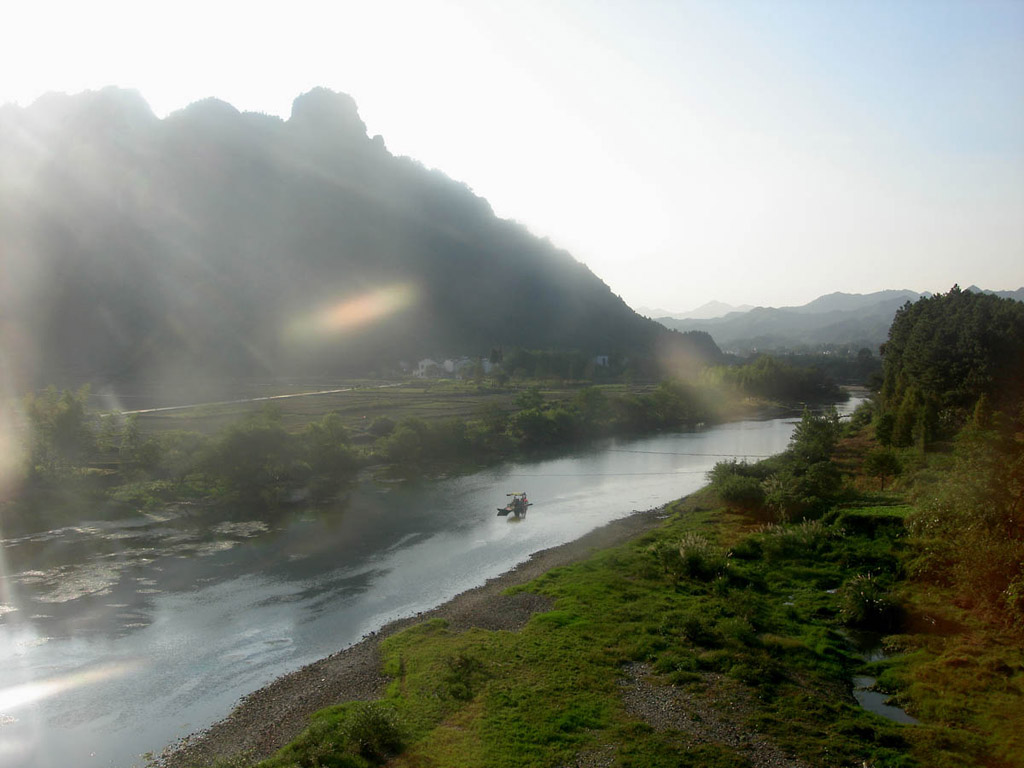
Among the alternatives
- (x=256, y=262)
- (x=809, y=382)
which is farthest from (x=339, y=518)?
(x=256, y=262)

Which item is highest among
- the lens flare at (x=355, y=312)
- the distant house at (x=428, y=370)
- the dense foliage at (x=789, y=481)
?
the lens flare at (x=355, y=312)

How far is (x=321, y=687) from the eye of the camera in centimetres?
1447

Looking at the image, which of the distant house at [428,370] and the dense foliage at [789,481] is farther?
the distant house at [428,370]

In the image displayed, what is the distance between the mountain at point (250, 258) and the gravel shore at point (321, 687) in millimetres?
63276

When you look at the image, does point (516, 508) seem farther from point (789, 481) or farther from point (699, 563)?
point (699, 563)

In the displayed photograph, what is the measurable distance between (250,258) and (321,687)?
108284 millimetres

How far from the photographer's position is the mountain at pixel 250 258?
3447 inches

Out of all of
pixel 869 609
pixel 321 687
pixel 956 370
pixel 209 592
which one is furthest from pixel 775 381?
pixel 321 687

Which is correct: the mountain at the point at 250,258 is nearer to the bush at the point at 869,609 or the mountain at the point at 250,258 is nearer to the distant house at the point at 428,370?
the distant house at the point at 428,370

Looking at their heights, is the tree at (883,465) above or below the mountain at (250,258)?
below

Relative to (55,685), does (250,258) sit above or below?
above

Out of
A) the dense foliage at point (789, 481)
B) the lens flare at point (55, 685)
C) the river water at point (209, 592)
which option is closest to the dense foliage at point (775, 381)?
the river water at point (209, 592)

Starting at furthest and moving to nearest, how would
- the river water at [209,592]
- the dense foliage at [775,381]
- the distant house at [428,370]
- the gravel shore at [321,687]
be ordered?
the distant house at [428,370], the dense foliage at [775,381], the river water at [209,592], the gravel shore at [321,687]

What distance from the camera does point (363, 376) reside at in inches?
3501
